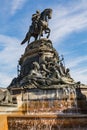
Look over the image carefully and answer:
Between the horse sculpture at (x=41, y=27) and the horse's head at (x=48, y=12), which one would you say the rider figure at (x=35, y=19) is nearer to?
the horse sculpture at (x=41, y=27)

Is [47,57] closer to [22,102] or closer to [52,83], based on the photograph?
[52,83]

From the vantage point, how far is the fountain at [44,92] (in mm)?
21281

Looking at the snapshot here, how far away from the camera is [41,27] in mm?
32750

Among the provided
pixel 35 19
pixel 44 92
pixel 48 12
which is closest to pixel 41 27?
pixel 35 19

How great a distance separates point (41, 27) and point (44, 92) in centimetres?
918

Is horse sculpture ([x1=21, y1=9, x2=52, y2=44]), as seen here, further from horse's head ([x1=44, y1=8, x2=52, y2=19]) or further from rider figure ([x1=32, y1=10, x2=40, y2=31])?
rider figure ([x1=32, y1=10, x2=40, y2=31])

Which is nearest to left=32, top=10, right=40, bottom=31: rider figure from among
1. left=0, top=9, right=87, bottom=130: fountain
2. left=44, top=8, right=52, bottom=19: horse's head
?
left=0, top=9, right=87, bottom=130: fountain

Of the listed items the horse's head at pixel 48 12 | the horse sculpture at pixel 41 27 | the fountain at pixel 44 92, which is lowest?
the fountain at pixel 44 92

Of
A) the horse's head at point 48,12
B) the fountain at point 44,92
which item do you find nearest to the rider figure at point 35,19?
the fountain at point 44,92

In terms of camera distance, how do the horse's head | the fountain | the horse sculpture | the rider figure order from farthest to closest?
the horse's head → the rider figure → the horse sculpture → the fountain

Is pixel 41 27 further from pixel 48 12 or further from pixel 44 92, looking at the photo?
pixel 44 92

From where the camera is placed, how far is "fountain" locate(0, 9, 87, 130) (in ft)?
69.8

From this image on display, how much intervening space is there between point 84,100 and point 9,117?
22.9 feet

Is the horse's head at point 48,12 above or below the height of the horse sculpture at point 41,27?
above
